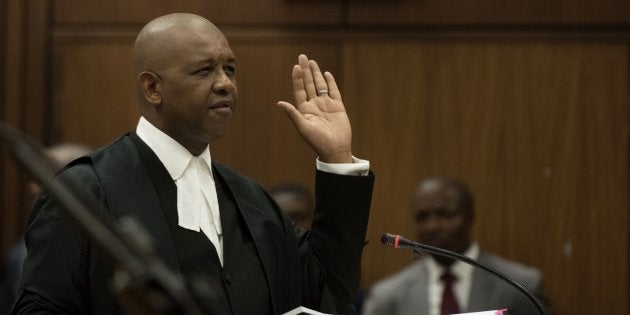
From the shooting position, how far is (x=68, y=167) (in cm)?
271

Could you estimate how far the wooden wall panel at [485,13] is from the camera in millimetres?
5762

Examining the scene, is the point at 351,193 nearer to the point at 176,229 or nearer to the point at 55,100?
the point at 176,229

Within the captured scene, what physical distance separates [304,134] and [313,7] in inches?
120

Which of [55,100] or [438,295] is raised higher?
[55,100]

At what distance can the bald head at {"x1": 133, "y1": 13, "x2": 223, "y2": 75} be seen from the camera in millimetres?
2871

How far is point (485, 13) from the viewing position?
5793 millimetres

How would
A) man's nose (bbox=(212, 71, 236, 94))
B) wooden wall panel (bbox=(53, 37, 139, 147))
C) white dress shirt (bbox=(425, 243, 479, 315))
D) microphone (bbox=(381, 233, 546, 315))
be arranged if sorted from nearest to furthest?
Result: microphone (bbox=(381, 233, 546, 315)) → man's nose (bbox=(212, 71, 236, 94)) → white dress shirt (bbox=(425, 243, 479, 315)) → wooden wall panel (bbox=(53, 37, 139, 147))

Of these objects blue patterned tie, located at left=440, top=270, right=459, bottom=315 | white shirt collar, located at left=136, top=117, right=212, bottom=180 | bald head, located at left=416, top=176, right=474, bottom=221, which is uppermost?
white shirt collar, located at left=136, top=117, right=212, bottom=180

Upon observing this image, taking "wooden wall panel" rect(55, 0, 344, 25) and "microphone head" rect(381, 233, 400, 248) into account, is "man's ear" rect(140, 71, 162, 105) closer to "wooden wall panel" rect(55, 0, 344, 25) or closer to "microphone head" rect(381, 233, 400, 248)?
"microphone head" rect(381, 233, 400, 248)

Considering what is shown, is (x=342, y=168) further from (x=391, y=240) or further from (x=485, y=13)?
(x=485, y=13)

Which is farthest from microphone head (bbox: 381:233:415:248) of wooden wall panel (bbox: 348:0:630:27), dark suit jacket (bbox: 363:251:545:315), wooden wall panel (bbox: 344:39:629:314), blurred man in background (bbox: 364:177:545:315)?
wooden wall panel (bbox: 348:0:630:27)

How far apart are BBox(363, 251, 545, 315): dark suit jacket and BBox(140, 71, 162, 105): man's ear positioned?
92.0 inches

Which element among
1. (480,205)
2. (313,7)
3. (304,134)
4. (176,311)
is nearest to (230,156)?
(313,7)

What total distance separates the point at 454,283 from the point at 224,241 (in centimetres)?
249
